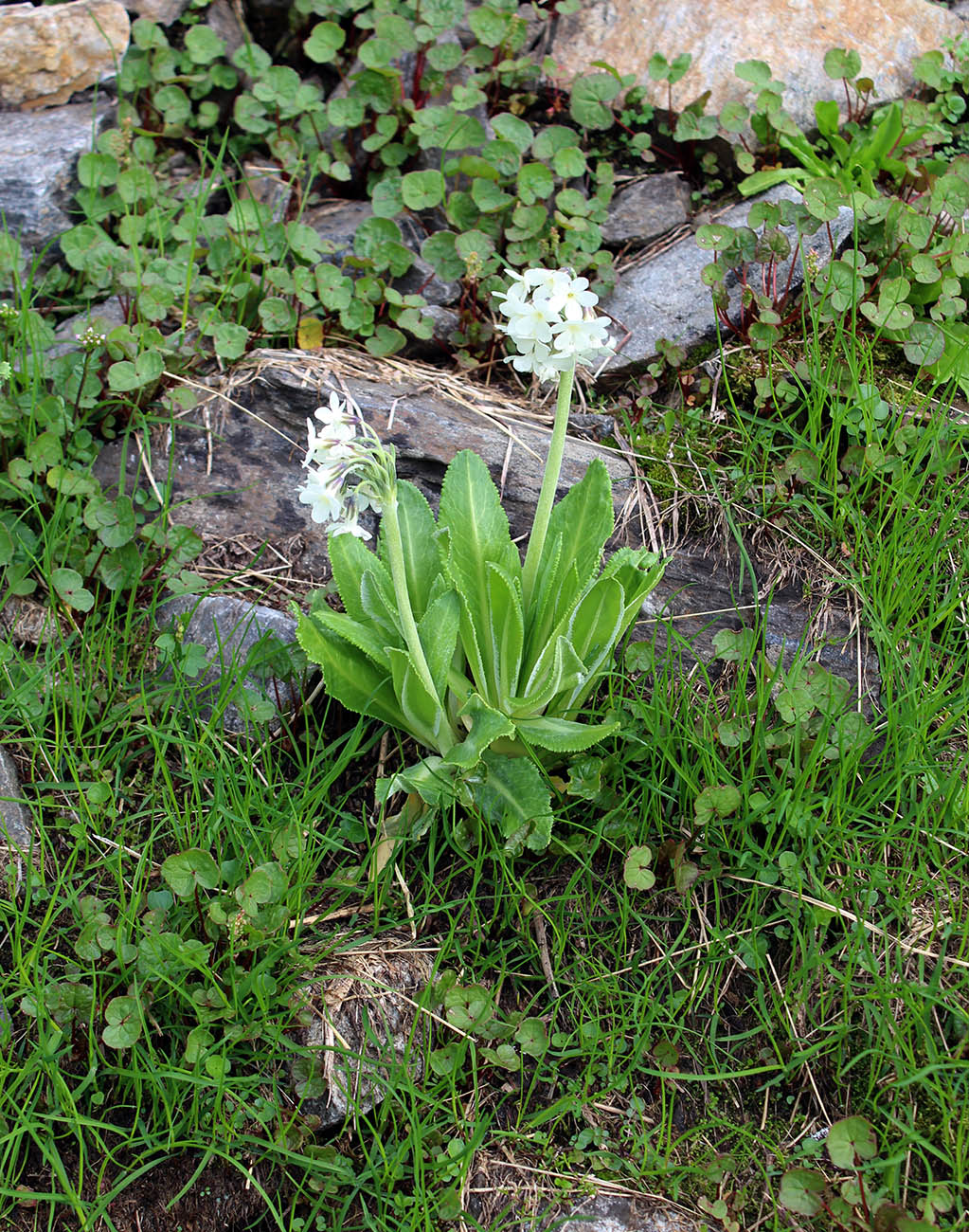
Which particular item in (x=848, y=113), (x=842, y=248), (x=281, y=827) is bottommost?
(x=281, y=827)

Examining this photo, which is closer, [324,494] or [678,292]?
[324,494]

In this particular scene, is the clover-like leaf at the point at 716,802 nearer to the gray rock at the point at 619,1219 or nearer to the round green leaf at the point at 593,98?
the gray rock at the point at 619,1219

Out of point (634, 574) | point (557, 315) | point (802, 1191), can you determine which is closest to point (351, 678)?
point (634, 574)

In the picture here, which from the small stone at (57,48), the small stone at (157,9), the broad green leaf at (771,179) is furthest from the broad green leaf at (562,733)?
the small stone at (157,9)

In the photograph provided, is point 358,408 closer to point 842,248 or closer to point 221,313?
point 221,313

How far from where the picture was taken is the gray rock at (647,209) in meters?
3.45

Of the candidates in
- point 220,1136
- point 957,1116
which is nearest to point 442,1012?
point 220,1136

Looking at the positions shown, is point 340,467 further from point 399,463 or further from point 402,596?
point 399,463

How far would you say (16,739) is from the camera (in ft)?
7.69

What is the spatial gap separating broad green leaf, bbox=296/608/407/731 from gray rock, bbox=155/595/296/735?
194mm

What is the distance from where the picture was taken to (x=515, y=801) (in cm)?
219

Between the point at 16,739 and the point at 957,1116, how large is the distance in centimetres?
210

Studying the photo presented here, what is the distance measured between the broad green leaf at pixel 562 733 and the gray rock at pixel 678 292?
1319 millimetres

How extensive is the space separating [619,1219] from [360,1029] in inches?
23.8
